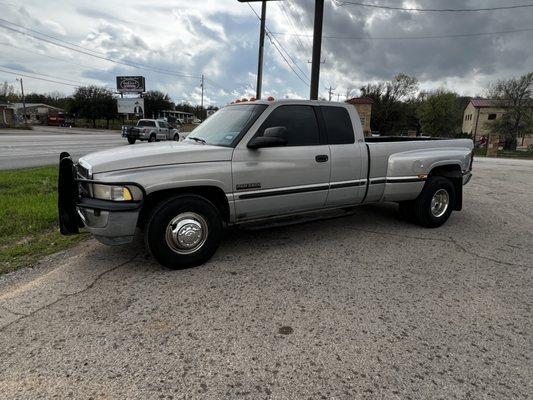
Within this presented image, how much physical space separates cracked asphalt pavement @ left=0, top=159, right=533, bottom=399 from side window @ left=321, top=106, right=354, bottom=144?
4.56 ft

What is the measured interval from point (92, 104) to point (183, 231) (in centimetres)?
6888

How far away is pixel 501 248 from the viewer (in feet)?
16.5

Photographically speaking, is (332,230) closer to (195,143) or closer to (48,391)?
(195,143)

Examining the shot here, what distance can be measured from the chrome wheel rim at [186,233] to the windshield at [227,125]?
3.08 ft

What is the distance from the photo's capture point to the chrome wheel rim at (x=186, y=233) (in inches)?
153

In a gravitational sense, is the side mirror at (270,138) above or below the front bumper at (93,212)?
above

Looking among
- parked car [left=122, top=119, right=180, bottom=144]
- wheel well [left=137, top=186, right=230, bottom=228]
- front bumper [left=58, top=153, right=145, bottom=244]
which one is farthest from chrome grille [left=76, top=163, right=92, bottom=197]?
parked car [left=122, top=119, right=180, bottom=144]

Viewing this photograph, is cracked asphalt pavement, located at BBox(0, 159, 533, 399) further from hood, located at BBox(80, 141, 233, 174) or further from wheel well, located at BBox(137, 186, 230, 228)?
hood, located at BBox(80, 141, 233, 174)

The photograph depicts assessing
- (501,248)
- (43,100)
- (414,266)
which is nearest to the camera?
(414,266)

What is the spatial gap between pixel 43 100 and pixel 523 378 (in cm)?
12675

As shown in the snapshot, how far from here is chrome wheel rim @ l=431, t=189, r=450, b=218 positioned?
5927 millimetres

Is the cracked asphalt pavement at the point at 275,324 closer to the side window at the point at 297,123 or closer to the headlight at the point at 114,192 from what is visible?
the headlight at the point at 114,192

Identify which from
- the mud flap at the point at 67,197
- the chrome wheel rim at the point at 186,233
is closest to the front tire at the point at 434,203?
the chrome wheel rim at the point at 186,233

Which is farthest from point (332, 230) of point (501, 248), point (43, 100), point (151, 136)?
point (43, 100)
